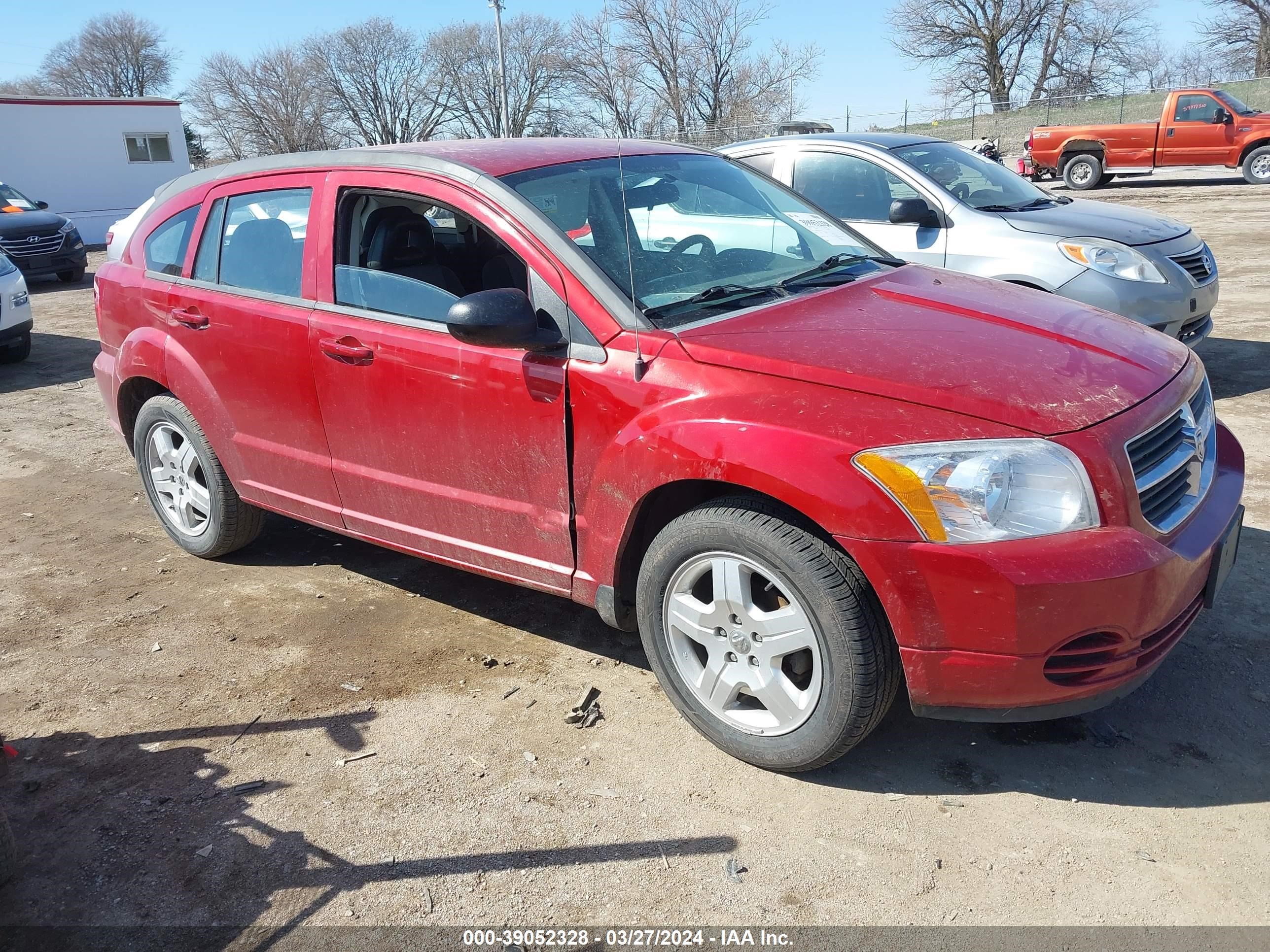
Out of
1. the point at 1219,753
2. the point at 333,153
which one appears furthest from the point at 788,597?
the point at 333,153

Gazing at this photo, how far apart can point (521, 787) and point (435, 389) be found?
137 centimetres

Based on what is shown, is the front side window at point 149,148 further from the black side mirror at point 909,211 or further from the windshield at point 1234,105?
the black side mirror at point 909,211

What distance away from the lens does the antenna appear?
9.91 ft

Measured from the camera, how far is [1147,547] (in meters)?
2.58

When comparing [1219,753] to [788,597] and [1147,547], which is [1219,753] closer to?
[1147,547]

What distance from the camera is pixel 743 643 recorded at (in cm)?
293

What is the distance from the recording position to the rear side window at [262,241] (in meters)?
3.96

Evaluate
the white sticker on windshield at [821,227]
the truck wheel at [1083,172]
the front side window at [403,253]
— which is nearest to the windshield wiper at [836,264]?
the white sticker on windshield at [821,227]

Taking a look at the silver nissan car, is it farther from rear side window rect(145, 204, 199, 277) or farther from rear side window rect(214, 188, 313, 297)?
rear side window rect(145, 204, 199, 277)

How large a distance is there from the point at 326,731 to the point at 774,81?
5150 cm

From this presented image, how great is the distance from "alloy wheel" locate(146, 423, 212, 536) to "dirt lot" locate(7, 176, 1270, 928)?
462mm

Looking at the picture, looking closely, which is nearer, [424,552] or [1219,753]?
[1219,753]

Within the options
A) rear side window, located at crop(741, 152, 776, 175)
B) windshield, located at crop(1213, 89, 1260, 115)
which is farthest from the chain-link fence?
rear side window, located at crop(741, 152, 776, 175)

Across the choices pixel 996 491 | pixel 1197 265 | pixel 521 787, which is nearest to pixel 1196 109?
pixel 1197 265
